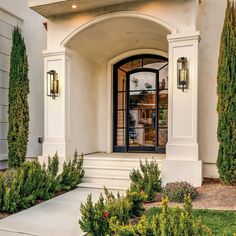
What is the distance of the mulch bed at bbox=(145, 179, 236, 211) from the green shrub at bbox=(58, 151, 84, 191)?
2.03 m

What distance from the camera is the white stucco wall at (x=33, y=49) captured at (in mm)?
8469

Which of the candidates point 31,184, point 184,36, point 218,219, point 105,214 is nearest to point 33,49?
point 184,36

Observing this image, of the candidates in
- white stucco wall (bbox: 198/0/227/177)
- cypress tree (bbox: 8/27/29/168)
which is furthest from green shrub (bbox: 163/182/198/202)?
cypress tree (bbox: 8/27/29/168)

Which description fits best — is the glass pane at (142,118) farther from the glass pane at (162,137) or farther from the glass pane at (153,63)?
the glass pane at (153,63)

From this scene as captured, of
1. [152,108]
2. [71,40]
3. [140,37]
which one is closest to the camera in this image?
[71,40]

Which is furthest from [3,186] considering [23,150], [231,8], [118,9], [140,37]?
[231,8]

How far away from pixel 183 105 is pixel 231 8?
248 cm

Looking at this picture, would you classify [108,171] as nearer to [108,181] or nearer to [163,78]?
[108,181]

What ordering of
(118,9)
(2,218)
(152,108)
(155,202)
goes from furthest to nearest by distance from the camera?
(152,108) < (118,9) < (155,202) < (2,218)

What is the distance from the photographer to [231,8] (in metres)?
6.47

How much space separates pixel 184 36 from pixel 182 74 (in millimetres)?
862

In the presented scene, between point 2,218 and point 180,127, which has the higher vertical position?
point 180,127

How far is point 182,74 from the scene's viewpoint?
246 inches

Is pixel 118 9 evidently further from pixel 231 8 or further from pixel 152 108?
pixel 152 108
